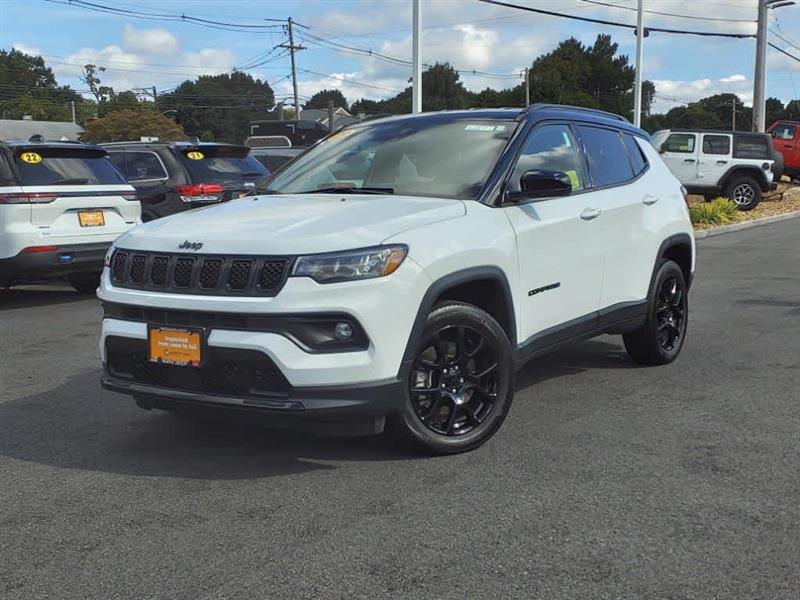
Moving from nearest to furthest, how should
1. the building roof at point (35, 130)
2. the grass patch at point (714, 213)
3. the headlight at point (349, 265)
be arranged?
the headlight at point (349, 265), the grass patch at point (714, 213), the building roof at point (35, 130)

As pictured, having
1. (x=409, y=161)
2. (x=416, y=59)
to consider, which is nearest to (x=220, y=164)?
(x=409, y=161)

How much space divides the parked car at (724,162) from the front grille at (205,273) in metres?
18.7

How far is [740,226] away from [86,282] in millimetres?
14198

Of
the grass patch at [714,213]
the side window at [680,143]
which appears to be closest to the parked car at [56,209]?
the grass patch at [714,213]

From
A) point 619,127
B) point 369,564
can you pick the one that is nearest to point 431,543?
point 369,564

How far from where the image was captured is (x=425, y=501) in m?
3.74

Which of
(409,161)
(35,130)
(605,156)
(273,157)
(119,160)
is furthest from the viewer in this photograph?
(35,130)

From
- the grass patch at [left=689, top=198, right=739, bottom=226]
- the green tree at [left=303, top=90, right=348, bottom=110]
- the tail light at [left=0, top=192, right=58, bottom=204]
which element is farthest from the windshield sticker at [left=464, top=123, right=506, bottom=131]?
the green tree at [left=303, top=90, right=348, bottom=110]

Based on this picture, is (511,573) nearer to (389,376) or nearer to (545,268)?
(389,376)

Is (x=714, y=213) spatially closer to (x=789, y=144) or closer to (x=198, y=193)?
(x=789, y=144)

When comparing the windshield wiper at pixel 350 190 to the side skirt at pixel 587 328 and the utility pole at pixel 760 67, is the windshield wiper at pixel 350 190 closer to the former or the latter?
the side skirt at pixel 587 328

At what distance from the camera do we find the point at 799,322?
25.9 ft

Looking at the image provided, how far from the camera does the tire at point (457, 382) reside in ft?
13.5

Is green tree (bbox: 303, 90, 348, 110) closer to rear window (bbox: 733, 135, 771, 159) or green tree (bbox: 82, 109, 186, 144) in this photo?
green tree (bbox: 82, 109, 186, 144)
